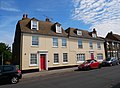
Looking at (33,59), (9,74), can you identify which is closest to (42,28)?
(33,59)

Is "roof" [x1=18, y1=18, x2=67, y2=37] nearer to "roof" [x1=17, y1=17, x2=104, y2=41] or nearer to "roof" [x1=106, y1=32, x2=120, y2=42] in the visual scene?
"roof" [x1=17, y1=17, x2=104, y2=41]

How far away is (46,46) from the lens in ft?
86.6

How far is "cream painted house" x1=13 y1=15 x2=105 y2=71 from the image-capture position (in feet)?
79.2

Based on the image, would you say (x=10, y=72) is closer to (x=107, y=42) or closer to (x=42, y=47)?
(x=42, y=47)

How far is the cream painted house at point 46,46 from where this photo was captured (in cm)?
2412

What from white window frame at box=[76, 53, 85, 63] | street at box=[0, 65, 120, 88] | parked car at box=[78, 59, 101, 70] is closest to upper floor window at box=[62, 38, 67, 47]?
white window frame at box=[76, 53, 85, 63]

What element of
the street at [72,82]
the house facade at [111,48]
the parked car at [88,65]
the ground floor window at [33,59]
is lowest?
the street at [72,82]

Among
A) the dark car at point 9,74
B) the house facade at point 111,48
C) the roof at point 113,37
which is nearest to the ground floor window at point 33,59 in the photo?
the dark car at point 9,74

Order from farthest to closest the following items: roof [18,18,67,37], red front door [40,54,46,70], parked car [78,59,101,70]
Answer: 1. red front door [40,54,46,70]
2. roof [18,18,67,37]
3. parked car [78,59,101,70]

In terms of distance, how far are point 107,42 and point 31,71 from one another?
985 inches

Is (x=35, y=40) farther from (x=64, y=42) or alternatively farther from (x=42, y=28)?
(x=64, y=42)

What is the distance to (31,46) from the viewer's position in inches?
968

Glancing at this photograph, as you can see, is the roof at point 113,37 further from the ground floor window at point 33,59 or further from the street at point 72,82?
the street at point 72,82

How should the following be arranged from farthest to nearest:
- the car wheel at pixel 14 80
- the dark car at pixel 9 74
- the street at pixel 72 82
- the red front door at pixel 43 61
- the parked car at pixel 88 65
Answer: the red front door at pixel 43 61 → the parked car at pixel 88 65 → the car wheel at pixel 14 80 → the dark car at pixel 9 74 → the street at pixel 72 82
